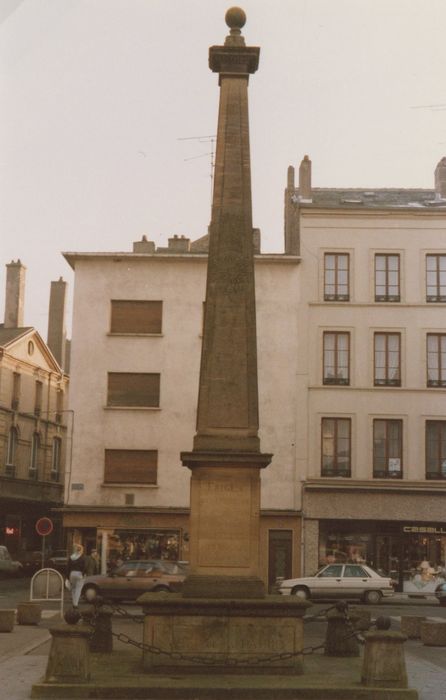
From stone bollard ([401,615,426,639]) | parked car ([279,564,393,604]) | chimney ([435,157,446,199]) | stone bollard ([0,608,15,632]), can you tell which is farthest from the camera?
chimney ([435,157,446,199])

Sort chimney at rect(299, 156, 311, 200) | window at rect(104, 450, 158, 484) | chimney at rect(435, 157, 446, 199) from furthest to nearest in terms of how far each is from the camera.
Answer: chimney at rect(435, 157, 446, 199) < chimney at rect(299, 156, 311, 200) < window at rect(104, 450, 158, 484)

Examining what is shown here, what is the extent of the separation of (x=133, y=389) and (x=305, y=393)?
610 centimetres

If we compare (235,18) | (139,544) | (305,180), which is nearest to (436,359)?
(305,180)

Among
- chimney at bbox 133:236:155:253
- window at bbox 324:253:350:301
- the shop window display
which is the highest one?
chimney at bbox 133:236:155:253

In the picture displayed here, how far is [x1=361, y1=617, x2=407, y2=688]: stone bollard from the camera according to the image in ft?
38.3

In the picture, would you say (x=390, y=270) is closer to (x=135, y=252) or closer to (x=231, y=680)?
(x=135, y=252)

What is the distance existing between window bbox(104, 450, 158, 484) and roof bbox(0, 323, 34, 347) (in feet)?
48.0

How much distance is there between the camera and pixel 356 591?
29938 millimetres

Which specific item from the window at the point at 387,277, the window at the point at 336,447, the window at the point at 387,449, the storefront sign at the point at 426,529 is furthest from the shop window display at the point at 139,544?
the window at the point at 387,277

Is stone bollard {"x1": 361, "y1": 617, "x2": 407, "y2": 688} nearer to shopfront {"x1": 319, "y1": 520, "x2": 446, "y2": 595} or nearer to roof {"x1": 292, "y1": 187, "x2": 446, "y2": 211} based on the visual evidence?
shopfront {"x1": 319, "y1": 520, "x2": 446, "y2": 595}

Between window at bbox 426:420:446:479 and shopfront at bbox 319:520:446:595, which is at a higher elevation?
window at bbox 426:420:446:479

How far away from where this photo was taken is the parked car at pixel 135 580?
27906 millimetres

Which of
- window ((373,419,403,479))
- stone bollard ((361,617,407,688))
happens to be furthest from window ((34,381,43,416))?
stone bollard ((361,617,407,688))

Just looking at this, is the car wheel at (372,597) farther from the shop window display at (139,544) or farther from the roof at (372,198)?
the roof at (372,198)
